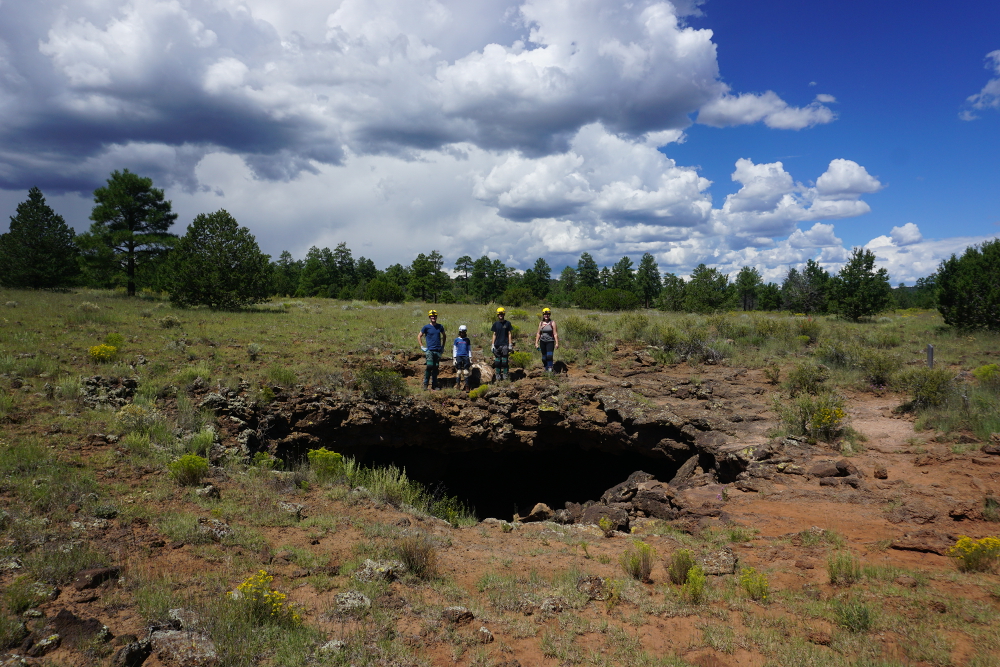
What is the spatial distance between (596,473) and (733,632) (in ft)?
34.6

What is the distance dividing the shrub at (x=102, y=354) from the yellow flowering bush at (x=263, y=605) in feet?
30.0

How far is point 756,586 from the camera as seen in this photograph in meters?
5.39

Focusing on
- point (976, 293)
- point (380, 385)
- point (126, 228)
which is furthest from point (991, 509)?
point (126, 228)

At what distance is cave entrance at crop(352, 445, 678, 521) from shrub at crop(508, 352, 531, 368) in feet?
8.15

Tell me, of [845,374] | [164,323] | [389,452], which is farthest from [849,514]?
[164,323]

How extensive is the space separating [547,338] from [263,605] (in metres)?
9.81

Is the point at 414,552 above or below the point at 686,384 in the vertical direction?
below

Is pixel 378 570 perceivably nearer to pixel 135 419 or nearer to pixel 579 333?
pixel 135 419

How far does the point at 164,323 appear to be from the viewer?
15641 millimetres

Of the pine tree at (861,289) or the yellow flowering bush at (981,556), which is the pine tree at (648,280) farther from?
the yellow flowering bush at (981,556)

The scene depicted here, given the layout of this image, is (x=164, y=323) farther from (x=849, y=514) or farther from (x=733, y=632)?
(x=849, y=514)

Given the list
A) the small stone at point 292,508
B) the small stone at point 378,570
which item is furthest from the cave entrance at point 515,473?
the small stone at point 378,570

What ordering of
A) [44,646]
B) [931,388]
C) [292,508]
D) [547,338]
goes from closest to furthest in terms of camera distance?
[44,646]
[292,508]
[931,388]
[547,338]

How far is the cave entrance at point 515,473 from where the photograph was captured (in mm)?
13625
